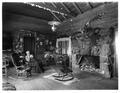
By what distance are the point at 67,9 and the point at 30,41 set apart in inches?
86.0

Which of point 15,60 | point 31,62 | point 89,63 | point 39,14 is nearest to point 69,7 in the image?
point 39,14

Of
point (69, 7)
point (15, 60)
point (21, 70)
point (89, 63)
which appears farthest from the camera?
point (89, 63)

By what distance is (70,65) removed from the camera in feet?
14.1

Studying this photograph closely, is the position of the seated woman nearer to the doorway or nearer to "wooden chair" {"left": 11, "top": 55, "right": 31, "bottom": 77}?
the doorway

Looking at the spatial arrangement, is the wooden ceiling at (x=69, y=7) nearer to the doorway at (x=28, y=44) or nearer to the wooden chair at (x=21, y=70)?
the doorway at (x=28, y=44)

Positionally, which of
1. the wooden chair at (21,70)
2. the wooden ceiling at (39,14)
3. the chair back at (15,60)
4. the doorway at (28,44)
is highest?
the wooden ceiling at (39,14)

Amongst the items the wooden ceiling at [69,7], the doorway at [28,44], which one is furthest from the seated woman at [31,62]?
the wooden ceiling at [69,7]

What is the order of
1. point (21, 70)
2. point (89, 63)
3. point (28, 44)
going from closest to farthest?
point (21, 70) → point (89, 63) → point (28, 44)

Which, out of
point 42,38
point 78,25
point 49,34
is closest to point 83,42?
point 78,25

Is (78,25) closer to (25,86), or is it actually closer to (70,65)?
(70,65)

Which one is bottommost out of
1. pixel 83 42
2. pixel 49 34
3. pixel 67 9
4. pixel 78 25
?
pixel 83 42

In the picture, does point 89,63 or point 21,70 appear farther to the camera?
point 89,63

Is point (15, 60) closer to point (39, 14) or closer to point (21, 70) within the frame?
point (21, 70)

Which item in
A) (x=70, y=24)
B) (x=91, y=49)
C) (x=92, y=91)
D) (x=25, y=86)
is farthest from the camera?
(x=70, y=24)
